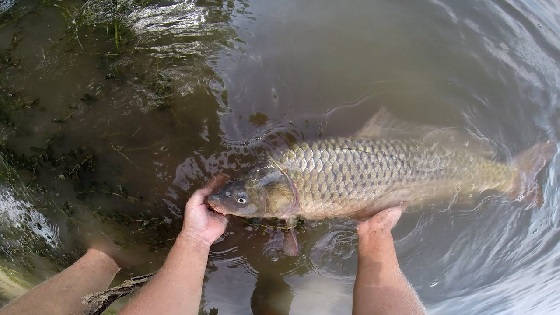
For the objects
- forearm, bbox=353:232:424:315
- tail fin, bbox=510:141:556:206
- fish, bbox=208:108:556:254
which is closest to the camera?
forearm, bbox=353:232:424:315

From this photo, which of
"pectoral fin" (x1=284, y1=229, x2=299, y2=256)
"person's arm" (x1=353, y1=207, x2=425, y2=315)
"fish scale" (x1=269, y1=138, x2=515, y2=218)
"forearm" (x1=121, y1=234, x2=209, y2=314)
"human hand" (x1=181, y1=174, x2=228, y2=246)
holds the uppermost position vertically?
"fish scale" (x1=269, y1=138, x2=515, y2=218)

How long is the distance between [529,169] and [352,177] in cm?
177

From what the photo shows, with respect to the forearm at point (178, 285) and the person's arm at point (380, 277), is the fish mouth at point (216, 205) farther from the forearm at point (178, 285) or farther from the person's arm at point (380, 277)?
the person's arm at point (380, 277)

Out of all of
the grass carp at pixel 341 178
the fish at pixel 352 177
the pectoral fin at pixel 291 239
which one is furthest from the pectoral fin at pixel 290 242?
the grass carp at pixel 341 178

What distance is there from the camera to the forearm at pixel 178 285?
2875 mm

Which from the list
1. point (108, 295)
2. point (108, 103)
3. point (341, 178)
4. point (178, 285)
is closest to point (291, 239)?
point (341, 178)

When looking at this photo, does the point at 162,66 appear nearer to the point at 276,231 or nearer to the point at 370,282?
the point at 276,231

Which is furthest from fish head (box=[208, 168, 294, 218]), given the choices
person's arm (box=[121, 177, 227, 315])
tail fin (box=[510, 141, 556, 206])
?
tail fin (box=[510, 141, 556, 206])

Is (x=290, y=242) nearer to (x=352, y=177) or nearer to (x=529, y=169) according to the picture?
(x=352, y=177)

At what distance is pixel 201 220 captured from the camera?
306 cm

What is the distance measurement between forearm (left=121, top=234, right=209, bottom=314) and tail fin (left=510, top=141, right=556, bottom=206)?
2.66 meters

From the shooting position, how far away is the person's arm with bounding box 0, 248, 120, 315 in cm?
309

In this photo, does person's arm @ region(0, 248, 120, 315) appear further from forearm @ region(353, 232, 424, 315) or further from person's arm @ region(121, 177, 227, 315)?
forearm @ region(353, 232, 424, 315)

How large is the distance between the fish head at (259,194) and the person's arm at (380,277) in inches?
24.6
